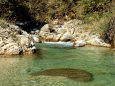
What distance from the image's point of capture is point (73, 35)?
24.9 metres

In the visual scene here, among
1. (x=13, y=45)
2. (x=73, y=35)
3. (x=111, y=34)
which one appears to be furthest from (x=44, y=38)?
(x=13, y=45)

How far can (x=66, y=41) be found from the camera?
22844 mm

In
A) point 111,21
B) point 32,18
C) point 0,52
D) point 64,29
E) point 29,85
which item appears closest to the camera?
point 29,85

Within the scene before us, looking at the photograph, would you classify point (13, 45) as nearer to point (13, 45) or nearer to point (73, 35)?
point (13, 45)

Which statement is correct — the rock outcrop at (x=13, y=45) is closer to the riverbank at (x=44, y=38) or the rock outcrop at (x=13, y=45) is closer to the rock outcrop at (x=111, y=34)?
the riverbank at (x=44, y=38)

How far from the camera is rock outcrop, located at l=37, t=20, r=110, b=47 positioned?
21.0 m

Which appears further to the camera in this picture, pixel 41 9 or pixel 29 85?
pixel 41 9

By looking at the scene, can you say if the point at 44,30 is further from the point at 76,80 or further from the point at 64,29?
the point at 76,80

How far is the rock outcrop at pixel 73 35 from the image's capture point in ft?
68.7

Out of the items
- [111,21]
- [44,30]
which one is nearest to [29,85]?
[111,21]

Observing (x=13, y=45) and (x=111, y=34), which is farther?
(x=111, y=34)

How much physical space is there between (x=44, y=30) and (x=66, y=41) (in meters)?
4.52

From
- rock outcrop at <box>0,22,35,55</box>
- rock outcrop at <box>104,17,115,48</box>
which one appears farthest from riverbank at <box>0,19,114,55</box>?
rock outcrop at <box>104,17,115,48</box>

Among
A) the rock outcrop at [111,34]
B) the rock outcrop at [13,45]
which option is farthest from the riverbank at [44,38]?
the rock outcrop at [111,34]
